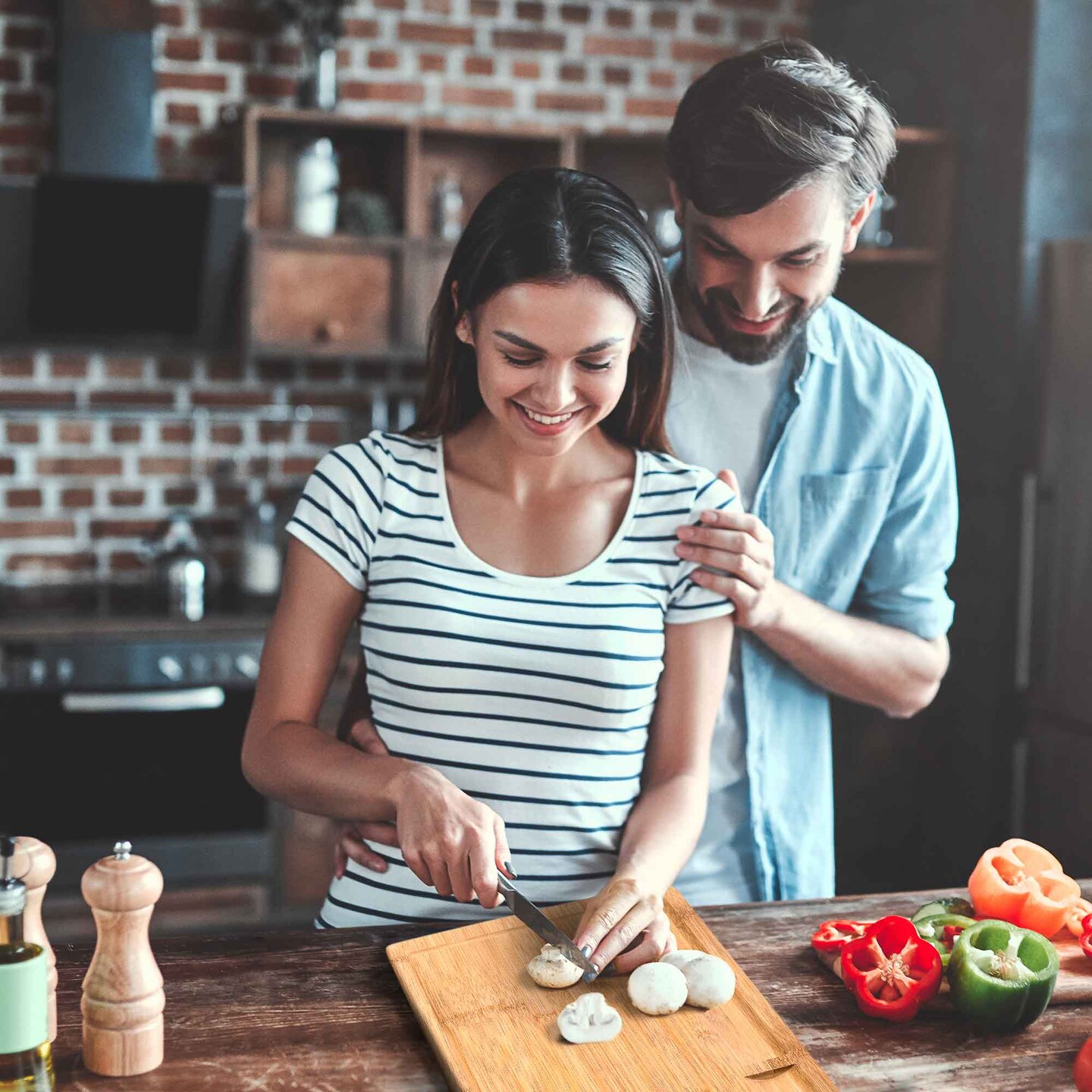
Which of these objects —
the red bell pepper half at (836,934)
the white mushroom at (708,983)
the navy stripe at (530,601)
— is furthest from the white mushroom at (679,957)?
the navy stripe at (530,601)

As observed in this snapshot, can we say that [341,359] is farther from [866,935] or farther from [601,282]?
Result: [866,935]

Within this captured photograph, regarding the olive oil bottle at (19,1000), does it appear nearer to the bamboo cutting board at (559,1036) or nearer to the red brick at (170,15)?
the bamboo cutting board at (559,1036)

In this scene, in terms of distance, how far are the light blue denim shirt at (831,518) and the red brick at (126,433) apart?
227 cm

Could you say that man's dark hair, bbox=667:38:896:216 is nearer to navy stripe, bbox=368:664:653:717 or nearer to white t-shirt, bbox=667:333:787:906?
white t-shirt, bbox=667:333:787:906

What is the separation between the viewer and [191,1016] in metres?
1.04

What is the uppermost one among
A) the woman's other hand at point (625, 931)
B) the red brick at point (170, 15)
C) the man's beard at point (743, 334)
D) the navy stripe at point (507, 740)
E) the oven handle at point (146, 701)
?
A: the red brick at point (170, 15)

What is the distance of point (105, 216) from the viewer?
3.04m

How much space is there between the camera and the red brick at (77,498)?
3.39 metres

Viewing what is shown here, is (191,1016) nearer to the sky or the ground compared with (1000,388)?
nearer to the ground

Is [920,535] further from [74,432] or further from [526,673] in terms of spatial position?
[74,432]

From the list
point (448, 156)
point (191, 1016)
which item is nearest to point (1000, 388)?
point (448, 156)

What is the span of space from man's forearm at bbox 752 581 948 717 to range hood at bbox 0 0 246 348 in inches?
80.9

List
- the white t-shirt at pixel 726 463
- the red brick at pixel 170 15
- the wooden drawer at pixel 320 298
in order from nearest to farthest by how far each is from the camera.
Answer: the white t-shirt at pixel 726 463 → the wooden drawer at pixel 320 298 → the red brick at pixel 170 15

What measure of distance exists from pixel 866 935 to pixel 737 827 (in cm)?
43
